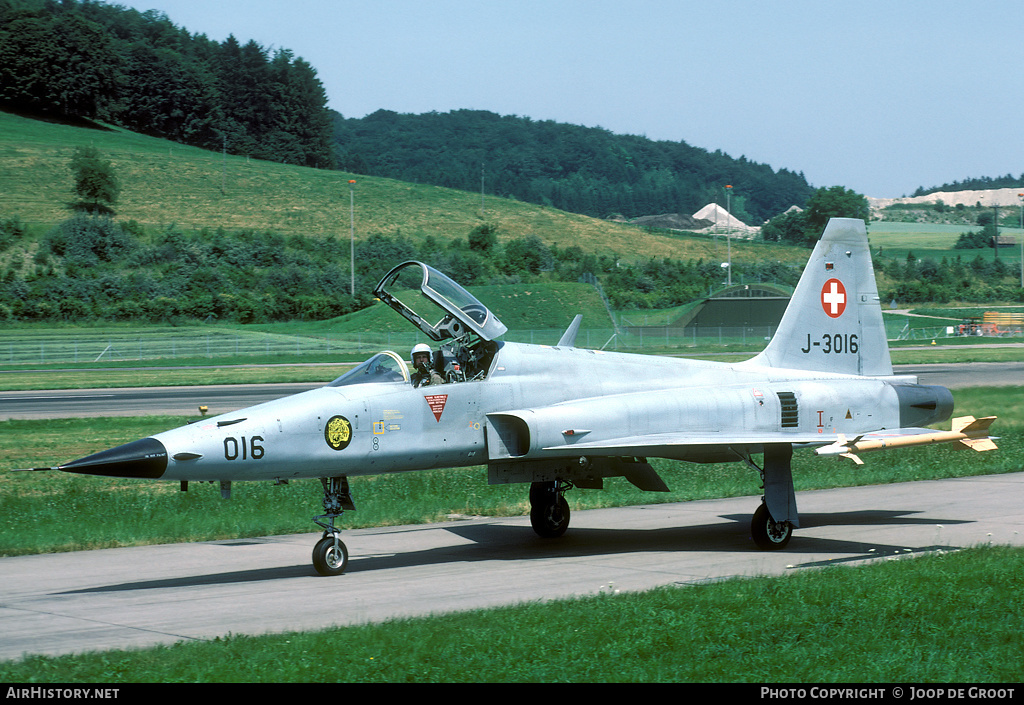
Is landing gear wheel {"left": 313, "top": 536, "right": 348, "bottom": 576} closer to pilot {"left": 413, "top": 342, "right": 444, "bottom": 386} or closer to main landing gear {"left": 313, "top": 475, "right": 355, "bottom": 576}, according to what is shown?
main landing gear {"left": 313, "top": 475, "right": 355, "bottom": 576}

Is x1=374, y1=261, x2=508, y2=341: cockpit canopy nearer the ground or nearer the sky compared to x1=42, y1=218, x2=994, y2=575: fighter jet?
nearer the sky

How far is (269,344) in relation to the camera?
73500 mm

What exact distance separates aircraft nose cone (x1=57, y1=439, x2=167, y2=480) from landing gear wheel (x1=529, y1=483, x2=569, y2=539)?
18.6 ft

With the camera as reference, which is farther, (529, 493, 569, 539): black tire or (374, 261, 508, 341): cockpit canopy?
(529, 493, 569, 539): black tire

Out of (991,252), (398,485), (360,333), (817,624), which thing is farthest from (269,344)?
(991,252)

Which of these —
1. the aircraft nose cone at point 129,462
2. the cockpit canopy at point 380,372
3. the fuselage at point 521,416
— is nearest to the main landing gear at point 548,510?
the fuselage at point 521,416

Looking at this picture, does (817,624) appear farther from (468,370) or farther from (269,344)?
(269,344)

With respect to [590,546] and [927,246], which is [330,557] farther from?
[927,246]

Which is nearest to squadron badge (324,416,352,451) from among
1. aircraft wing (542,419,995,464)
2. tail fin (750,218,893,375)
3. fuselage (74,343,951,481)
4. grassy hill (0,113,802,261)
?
fuselage (74,343,951,481)

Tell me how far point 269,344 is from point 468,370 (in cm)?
6227

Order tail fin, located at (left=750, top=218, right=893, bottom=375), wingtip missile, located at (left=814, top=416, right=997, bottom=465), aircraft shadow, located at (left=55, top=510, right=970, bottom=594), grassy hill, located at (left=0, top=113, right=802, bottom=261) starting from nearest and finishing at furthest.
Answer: wingtip missile, located at (left=814, top=416, right=997, bottom=465) < aircraft shadow, located at (left=55, top=510, right=970, bottom=594) < tail fin, located at (left=750, top=218, right=893, bottom=375) < grassy hill, located at (left=0, top=113, right=802, bottom=261)

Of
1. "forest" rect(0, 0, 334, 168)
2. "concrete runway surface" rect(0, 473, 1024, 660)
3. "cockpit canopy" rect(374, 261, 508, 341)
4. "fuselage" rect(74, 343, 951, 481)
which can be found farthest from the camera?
"forest" rect(0, 0, 334, 168)

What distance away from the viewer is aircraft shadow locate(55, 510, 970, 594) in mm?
12586

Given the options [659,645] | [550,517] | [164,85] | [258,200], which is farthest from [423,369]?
[164,85]
